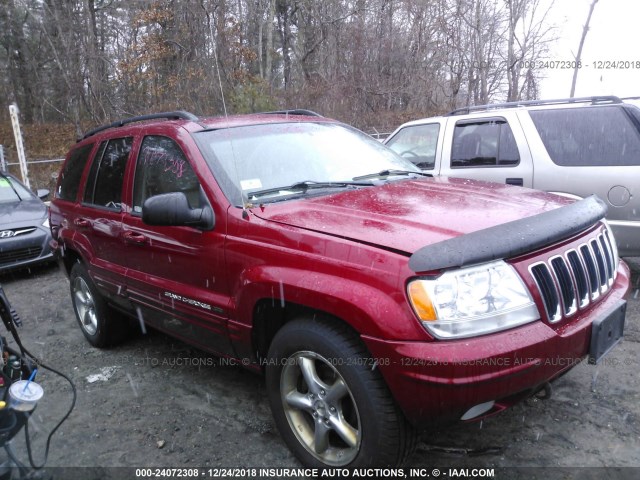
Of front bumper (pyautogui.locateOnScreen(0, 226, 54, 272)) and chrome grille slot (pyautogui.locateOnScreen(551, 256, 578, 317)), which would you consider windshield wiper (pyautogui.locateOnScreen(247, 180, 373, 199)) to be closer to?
chrome grille slot (pyautogui.locateOnScreen(551, 256, 578, 317))

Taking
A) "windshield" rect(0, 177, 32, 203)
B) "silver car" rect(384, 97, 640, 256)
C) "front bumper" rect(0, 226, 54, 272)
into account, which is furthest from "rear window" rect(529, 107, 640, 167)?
"windshield" rect(0, 177, 32, 203)

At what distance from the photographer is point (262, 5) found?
66.4 feet

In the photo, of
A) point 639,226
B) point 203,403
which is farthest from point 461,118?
point 203,403

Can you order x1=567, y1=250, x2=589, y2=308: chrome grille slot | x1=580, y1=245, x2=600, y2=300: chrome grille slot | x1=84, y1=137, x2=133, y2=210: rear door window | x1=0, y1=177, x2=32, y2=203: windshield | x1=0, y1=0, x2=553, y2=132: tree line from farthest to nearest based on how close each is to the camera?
1. x1=0, y1=0, x2=553, y2=132: tree line
2. x1=0, y1=177, x2=32, y2=203: windshield
3. x1=84, y1=137, x2=133, y2=210: rear door window
4. x1=580, y1=245, x2=600, y2=300: chrome grille slot
5. x1=567, y1=250, x2=589, y2=308: chrome grille slot

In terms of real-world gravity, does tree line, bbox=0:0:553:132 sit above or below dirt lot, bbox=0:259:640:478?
above

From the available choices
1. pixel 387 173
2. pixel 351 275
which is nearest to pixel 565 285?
pixel 351 275

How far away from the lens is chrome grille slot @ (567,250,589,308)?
→ 238 centimetres

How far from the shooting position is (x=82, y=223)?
424cm

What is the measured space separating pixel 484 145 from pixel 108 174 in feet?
12.7

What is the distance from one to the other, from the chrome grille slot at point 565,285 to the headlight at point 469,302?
0.27m

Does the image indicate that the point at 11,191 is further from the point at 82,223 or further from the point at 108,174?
the point at 108,174

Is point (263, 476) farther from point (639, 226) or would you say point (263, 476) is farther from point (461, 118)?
point (461, 118)

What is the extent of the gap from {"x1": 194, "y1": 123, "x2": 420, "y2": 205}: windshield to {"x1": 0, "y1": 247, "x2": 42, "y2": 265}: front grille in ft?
16.9

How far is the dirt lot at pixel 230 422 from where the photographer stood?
2.73m
